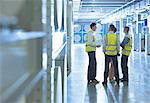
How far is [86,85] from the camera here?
28.7ft

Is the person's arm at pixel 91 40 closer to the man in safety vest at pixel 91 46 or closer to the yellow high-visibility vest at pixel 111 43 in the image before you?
the man in safety vest at pixel 91 46

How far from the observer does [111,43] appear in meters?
8.45

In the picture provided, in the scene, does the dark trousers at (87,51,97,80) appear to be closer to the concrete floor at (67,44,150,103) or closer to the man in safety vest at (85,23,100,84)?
the man in safety vest at (85,23,100,84)

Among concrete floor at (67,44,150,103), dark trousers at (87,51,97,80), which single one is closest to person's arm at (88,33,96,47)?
dark trousers at (87,51,97,80)

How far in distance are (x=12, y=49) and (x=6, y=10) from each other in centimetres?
12

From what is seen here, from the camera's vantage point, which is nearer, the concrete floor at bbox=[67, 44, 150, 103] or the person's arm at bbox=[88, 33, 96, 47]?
the concrete floor at bbox=[67, 44, 150, 103]

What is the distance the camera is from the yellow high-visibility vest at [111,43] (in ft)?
27.7

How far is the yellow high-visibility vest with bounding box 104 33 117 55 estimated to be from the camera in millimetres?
8445

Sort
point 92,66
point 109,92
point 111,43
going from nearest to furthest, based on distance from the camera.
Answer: point 109,92, point 111,43, point 92,66

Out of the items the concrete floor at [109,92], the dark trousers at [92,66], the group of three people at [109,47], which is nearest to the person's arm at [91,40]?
the group of three people at [109,47]

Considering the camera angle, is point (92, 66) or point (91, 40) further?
point (92, 66)

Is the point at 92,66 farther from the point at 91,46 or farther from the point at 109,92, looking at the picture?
the point at 109,92

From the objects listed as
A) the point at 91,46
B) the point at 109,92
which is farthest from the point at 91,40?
the point at 109,92

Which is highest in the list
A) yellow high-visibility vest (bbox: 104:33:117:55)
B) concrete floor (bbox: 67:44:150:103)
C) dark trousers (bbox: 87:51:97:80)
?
yellow high-visibility vest (bbox: 104:33:117:55)
